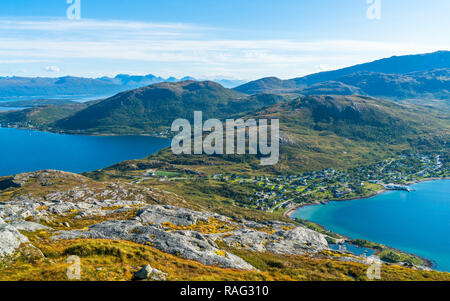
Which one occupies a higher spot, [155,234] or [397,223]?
[155,234]

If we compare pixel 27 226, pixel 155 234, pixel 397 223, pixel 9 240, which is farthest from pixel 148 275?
pixel 397 223

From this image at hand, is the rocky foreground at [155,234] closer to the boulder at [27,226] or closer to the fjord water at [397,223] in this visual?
the boulder at [27,226]

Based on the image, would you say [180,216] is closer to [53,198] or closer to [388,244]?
[53,198]

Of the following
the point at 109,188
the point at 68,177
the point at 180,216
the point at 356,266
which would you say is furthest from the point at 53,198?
the point at 356,266

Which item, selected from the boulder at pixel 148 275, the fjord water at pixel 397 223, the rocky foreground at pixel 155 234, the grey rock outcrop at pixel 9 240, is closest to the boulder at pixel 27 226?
the rocky foreground at pixel 155 234

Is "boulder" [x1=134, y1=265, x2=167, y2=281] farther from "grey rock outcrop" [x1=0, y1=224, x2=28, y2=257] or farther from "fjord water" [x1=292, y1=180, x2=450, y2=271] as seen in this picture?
"fjord water" [x1=292, y1=180, x2=450, y2=271]

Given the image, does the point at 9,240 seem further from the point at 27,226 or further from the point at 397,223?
the point at 397,223

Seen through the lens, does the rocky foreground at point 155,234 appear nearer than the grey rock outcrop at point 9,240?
No
